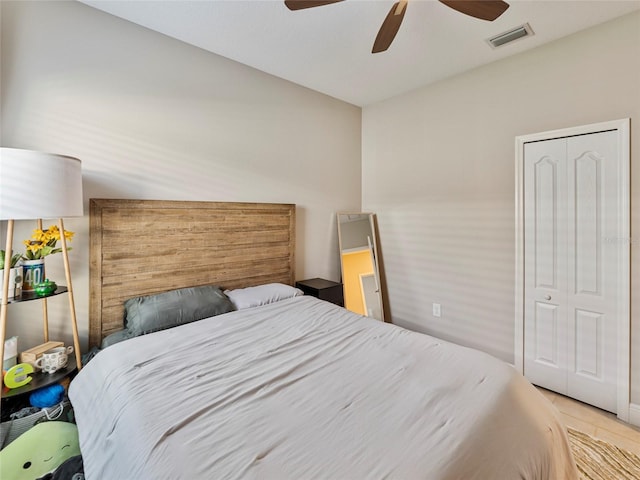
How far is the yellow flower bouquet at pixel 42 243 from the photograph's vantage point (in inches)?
68.8

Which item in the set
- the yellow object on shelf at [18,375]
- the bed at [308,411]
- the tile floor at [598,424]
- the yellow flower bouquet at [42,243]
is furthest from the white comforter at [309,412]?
the tile floor at [598,424]

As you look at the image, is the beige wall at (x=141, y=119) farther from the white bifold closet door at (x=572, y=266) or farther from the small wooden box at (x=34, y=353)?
the white bifold closet door at (x=572, y=266)

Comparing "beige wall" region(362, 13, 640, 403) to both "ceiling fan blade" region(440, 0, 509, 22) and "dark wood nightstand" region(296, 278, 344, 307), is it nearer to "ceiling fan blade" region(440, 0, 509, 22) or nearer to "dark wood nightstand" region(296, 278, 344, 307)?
"dark wood nightstand" region(296, 278, 344, 307)

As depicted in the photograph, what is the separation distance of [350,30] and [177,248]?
6.98ft

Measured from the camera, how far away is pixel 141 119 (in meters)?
2.24

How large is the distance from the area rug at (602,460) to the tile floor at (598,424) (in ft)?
0.30

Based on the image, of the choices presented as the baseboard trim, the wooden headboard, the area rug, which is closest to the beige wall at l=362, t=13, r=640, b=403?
the baseboard trim

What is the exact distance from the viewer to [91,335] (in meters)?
2.05

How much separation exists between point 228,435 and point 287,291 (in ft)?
Answer: 5.39

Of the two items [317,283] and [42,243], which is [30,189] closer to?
[42,243]

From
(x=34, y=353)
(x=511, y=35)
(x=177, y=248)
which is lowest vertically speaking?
(x=34, y=353)

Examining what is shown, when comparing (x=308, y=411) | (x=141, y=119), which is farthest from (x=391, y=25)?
(x=308, y=411)

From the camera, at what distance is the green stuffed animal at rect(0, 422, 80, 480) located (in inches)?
48.7

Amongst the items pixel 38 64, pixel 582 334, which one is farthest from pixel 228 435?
pixel 582 334
